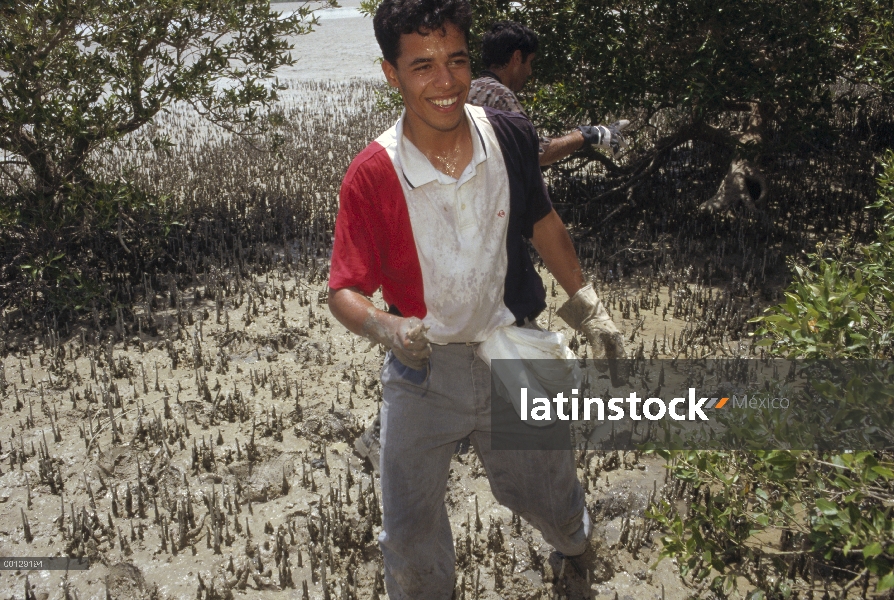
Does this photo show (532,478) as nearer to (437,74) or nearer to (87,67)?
(437,74)

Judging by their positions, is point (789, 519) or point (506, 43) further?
point (506, 43)

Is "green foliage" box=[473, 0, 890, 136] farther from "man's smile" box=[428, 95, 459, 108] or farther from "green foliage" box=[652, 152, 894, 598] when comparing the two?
"man's smile" box=[428, 95, 459, 108]

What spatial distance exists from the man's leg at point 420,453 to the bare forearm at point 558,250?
44 centimetres

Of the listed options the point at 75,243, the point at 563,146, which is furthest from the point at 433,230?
the point at 75,243

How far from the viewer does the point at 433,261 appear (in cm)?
229

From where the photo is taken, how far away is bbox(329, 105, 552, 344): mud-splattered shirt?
7.50 ft

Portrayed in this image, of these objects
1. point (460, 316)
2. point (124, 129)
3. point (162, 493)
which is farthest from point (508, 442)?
point (124, 129)

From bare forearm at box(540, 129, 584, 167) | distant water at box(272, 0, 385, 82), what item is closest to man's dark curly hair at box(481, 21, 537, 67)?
bare forearm at box(540, 129, 584, 167)

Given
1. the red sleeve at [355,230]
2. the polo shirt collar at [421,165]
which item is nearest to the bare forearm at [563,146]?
the polo shirt collar at [421,165]

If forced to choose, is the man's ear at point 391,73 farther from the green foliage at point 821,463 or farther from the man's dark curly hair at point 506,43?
the man's dark curly hair at point 506,43

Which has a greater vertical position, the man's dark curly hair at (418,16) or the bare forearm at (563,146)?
the man's dark curly hair at (418,16)

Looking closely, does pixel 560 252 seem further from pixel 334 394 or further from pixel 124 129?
pixel 124 129

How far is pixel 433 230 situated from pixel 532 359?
460 millimetres

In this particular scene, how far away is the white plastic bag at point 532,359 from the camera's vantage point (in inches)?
90.8
